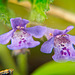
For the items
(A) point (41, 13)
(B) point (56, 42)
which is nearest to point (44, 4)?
(A) point (41, 13)

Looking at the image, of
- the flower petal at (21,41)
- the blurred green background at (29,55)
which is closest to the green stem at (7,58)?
the blurred green background at (29,55)

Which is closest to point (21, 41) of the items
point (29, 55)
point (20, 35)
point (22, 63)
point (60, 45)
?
point (20, 35)

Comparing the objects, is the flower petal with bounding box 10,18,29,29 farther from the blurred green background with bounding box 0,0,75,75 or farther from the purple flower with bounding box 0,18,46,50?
the blurred green background with bounding box 0,0,75,75

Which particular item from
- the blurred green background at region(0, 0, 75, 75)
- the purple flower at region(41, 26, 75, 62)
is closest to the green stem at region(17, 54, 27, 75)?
the blurred green background at region(0, 0, 75, 75)

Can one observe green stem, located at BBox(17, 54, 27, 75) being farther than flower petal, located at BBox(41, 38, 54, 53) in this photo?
Yes

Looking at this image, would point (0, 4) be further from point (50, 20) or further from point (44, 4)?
point (50, 20)

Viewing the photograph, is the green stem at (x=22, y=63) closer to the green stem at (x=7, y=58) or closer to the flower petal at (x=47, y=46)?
the green stem at (x=7, y=58)
